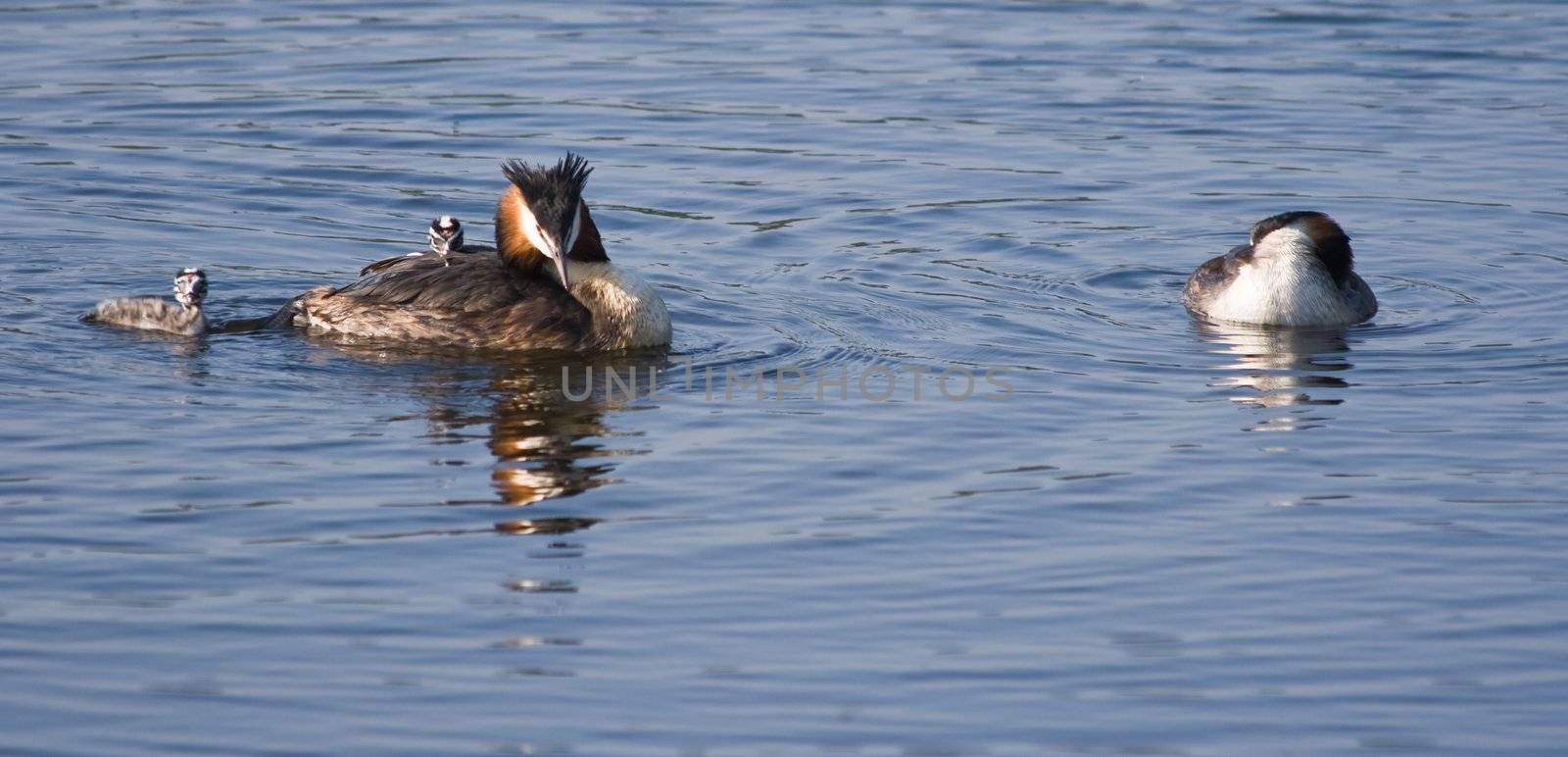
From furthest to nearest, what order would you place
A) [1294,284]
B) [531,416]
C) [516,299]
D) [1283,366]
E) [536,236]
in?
[1294,284], [516,299], [536,236], [1283,366], [531,416]

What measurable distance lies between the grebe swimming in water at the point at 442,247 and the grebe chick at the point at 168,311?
1.15 meters

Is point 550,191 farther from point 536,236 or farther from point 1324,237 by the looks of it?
point 1324,237

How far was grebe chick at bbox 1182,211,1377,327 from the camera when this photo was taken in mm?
14305

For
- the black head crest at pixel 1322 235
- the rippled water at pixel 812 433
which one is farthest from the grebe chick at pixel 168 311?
the black head crest at pixel 1322 235

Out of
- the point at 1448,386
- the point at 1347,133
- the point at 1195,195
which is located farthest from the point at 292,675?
the point at 1347,133

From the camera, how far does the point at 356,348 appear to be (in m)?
13.5

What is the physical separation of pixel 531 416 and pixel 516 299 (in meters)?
1.76

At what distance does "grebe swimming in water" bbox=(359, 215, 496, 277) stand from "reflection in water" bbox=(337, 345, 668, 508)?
79 centimetres

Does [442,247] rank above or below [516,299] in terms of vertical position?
above

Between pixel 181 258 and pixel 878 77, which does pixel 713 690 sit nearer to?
pixel 181 258

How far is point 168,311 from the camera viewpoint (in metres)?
13.3

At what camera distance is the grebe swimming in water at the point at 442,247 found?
1397cm

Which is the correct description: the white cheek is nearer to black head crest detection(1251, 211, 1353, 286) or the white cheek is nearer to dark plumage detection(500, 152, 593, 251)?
dark plumage detection(500, 152, 593, 251)

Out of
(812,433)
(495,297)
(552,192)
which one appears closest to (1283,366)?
(812,433)
